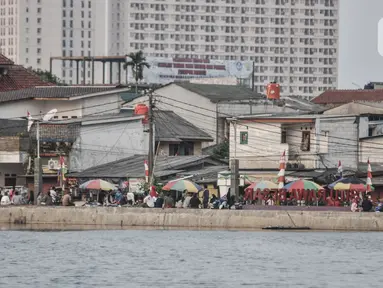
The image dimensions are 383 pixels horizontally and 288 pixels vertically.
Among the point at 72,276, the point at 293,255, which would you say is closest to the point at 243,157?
the point at 293,255

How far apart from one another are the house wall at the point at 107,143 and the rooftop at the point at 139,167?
4.26 ft

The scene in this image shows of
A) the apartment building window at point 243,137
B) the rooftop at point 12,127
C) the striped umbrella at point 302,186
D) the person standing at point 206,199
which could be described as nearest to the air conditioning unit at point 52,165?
Answer: the rooftop at point 12,127

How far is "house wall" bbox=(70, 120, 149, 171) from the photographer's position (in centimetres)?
8738

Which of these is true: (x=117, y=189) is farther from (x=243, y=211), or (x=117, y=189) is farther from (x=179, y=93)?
(x=179, y=93)

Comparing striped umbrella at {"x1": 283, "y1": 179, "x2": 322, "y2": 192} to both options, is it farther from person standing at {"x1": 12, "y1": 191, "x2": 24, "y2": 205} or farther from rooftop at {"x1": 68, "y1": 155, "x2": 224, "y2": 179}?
person standing at {"x1": 12, "y1": 191, "x2": 24, "y2": 205}

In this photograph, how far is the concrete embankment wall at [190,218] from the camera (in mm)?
65562

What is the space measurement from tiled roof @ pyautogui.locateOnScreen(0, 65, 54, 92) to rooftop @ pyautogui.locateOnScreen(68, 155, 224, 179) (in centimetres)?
2280

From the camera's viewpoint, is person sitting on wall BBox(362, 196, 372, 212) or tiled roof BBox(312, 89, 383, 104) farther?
tiled roof BBox(312, 89, 383, 104)

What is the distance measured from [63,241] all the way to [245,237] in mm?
7833

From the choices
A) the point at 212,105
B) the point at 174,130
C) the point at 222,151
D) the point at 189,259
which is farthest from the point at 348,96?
the point at 189,259

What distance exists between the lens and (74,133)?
286 ft

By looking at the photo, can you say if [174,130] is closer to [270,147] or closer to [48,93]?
[48,93]

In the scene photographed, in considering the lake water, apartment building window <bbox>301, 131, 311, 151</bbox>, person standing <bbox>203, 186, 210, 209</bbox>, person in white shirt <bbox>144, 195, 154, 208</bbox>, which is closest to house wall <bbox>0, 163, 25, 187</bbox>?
apartment building window <bbox>301, 131, 311, 151</bbox>

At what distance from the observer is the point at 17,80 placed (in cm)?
10956
